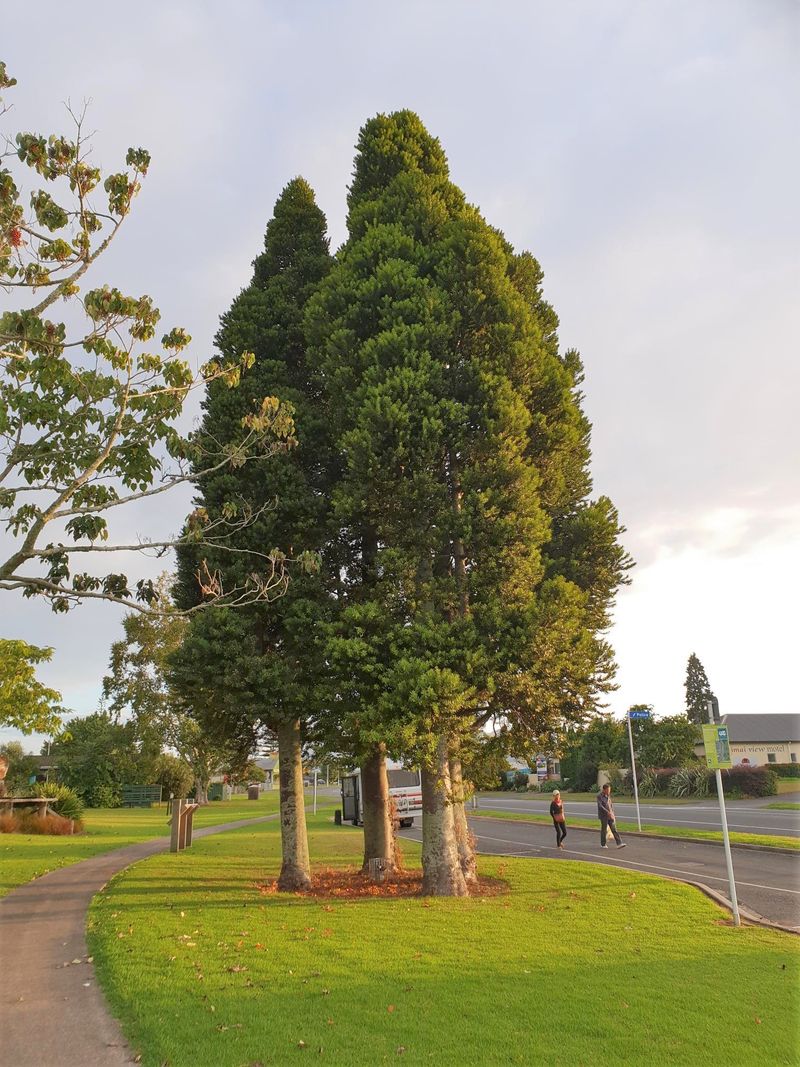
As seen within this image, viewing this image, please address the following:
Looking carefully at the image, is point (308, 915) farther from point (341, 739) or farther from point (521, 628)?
point (521, 628)

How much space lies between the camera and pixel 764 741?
7169 cm

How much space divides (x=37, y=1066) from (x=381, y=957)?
476 cm

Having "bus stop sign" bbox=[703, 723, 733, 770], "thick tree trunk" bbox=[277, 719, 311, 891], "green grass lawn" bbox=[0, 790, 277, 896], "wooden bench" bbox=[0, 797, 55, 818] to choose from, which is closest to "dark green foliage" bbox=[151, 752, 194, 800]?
"green grass lawn" bbox=[0, 790, 277, 896]

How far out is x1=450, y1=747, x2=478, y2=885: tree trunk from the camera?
604 inches

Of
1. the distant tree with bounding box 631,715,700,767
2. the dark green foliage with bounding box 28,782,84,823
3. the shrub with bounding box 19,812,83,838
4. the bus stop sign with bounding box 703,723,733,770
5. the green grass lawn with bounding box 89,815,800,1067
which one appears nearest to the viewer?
the green grass lawn with bounding box 89,815,800,1067

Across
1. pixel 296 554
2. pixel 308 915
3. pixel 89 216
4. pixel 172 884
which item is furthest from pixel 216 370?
pixel 172 884

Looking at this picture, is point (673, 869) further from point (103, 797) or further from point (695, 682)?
point (695, 682)

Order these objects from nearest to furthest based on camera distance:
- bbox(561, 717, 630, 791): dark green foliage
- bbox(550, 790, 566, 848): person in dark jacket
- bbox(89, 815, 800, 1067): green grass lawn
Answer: bbox(89, 815, 800, 1067): green grass lawn < bbox(550, 790, 566, 848): person in dark jacket < bbox(561, 717, 630, 791): dark green foliage

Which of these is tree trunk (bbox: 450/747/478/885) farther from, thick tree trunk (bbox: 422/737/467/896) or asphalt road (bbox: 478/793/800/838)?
asphalt road (bbox: 478/793/800/838)

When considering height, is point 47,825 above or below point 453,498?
below

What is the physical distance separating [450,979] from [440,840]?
6071 mm

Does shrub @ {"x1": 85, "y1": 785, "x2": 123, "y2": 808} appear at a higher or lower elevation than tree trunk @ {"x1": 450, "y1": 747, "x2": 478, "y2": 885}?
lower

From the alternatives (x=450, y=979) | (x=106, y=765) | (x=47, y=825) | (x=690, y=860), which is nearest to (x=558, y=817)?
(x=690, y=860)

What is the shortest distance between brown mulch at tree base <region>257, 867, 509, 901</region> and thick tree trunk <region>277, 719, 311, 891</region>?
36 centimetres
